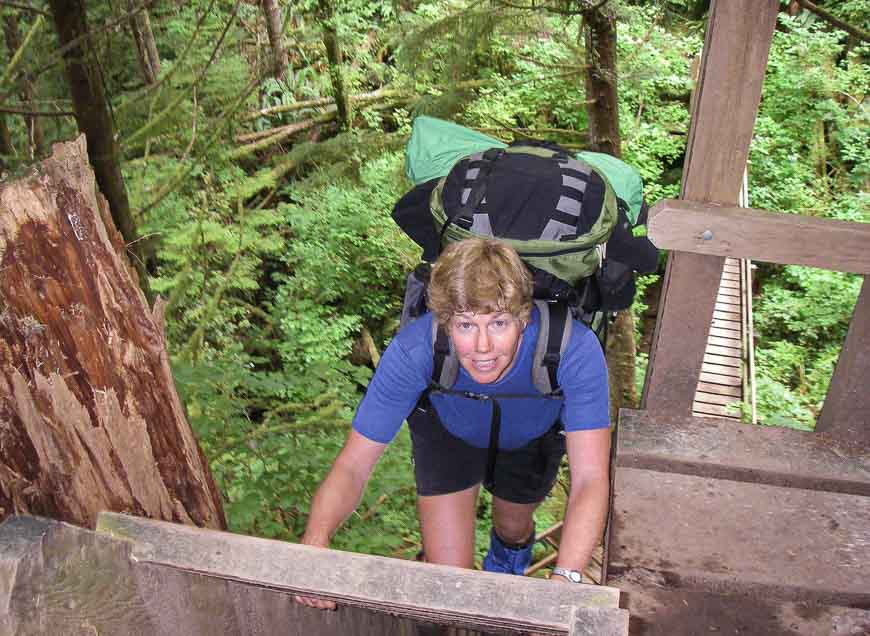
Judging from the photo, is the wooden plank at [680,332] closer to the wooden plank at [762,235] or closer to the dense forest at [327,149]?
the wooden plank at [762,235]

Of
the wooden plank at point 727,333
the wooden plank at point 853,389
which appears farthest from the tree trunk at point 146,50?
the wooden plank at point 727,333

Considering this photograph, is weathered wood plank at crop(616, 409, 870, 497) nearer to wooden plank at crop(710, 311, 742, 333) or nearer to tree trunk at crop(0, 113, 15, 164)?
tree trunk at crop(0, 113, 15, 164)

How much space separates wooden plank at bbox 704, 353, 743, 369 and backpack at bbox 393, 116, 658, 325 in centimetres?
757

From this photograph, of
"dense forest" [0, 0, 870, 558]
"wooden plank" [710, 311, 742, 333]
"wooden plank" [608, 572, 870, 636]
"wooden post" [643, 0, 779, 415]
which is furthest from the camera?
"wooden plank" [710, 311, 742, 333]

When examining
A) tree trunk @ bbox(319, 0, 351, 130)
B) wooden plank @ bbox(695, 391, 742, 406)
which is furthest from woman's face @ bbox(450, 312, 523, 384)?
tree trunk @ bbox(319, 0, 351, 130)

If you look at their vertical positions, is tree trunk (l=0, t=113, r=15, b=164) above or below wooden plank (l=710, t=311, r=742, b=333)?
above

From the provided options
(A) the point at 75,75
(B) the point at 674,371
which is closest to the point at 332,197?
(A) the point at 75,75

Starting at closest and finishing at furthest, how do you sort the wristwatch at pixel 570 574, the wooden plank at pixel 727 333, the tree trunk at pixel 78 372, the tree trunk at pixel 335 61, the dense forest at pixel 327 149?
the tree trunk at pixel 78 372 → the wristwatch at pixel 570 574 → the dense forest at pixel 327 149 → the wooden plank at pixel 727 333 → the tree trunk at pixel 335 61

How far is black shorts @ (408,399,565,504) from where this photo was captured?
262 cm

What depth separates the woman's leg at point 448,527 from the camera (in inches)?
108

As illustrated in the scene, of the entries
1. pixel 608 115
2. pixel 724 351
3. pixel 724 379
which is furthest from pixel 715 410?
pixel 608 115

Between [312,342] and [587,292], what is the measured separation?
673 cm

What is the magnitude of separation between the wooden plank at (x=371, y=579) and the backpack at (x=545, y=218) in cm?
98

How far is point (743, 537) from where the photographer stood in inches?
99.5
